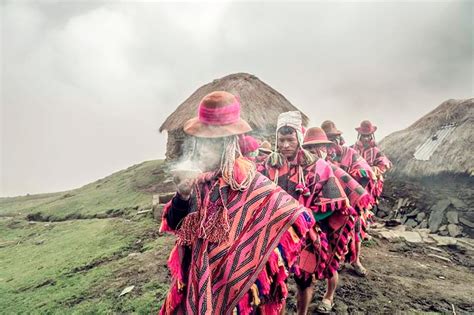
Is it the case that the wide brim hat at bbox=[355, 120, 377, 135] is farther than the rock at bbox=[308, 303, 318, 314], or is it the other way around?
the wide brim hat at bbox=[355, 120, 377, 135]

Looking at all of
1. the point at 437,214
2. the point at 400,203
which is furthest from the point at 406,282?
the point at 400,203

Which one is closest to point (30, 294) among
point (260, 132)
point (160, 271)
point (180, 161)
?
point (160, 271)

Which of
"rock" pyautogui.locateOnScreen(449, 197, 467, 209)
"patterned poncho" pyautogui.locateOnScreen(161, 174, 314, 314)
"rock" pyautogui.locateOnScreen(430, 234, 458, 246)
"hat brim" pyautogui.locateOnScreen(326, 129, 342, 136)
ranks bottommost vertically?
"rock" pyautogui.locateOnScreen(430, 234, 458, 246)

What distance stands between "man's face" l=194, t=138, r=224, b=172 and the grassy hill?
128 inches

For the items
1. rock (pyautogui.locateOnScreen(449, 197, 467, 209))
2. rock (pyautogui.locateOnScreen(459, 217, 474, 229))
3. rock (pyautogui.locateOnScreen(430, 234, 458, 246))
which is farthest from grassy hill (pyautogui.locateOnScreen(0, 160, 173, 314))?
rock (pyautogui.locateOnScreen(449, 197, 467, 209))

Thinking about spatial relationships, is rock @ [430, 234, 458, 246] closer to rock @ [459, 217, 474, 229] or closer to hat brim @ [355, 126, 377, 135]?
rock @ [459, 217, 474, 229]

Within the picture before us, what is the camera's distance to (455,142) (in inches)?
477

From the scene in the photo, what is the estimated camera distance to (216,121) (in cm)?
229

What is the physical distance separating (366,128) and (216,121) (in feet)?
20.5

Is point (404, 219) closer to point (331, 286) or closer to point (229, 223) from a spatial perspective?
point (331, 286)

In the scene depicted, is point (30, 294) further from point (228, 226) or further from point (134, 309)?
point (228, 226)

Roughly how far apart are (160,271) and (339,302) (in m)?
3.03

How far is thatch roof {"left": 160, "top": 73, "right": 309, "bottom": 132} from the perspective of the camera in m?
15.2

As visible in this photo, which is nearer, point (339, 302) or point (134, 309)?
point (339, 302)
